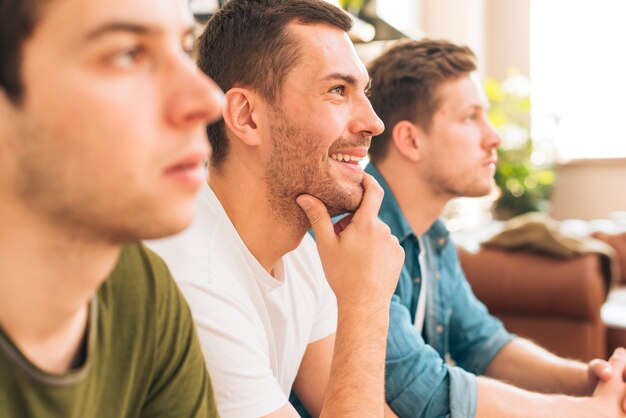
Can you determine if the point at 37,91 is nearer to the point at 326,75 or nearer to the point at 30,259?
the point at 30,259

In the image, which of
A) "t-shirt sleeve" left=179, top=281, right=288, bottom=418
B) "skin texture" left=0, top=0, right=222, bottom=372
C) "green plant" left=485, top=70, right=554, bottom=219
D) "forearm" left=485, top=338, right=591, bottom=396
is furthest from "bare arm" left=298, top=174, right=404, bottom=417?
"green plant" left=485, top=70, right=554, bottom=219

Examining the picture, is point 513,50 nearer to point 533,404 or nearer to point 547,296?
point 547,296

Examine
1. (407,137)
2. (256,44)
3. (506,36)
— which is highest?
(256,44)

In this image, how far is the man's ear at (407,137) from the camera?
181 cm

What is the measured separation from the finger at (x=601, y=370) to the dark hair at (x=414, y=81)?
74cm

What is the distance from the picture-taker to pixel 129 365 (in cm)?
74

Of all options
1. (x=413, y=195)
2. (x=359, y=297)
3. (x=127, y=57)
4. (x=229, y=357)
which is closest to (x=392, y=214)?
(x=413, y=195)

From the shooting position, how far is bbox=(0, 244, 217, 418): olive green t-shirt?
60cm

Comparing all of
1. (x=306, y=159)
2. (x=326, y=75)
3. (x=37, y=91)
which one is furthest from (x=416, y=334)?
(x=37, y=91)

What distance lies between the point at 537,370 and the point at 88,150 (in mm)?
1464

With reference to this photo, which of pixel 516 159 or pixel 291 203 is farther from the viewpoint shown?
pixel 516 159

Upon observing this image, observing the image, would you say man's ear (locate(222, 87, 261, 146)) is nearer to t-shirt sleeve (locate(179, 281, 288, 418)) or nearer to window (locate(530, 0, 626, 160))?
t-shirt sleeve (locate(179, 281, 288, 418))

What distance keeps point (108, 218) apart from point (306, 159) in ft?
2.07

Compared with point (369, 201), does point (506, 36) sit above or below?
below
